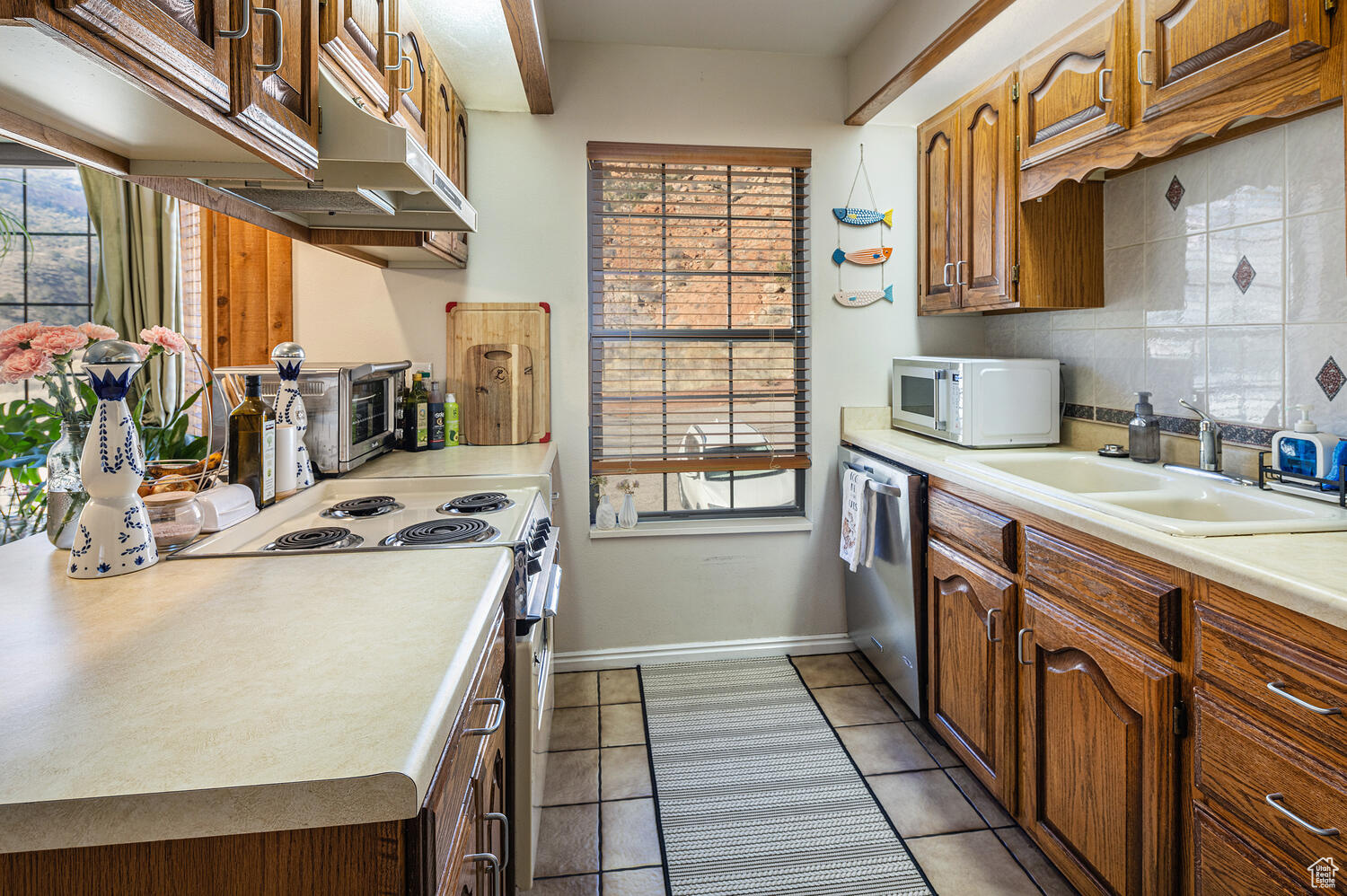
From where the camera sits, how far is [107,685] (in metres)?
0.77

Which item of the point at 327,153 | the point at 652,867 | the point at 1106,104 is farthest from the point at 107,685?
the point at 1106,104

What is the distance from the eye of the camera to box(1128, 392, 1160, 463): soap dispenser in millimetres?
2164

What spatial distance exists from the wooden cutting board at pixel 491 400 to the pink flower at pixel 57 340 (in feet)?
5.40

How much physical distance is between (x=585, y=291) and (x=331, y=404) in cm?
124

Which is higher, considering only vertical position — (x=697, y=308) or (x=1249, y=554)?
(x=697, y=308)

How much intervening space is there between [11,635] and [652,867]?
4.74 ft

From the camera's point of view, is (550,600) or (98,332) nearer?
(98,332)

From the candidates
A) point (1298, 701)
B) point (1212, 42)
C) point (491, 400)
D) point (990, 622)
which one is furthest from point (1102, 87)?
point (491, 400)

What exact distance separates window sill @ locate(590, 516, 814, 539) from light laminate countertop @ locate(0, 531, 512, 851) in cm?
179

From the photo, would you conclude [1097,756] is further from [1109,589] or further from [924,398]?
[924,398]

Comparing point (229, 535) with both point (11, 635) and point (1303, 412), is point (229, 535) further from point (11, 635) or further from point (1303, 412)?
point (1303, 412)

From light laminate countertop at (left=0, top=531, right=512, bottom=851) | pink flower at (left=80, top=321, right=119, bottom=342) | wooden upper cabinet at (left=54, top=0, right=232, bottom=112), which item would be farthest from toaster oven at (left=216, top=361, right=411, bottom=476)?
wooden upper cabinet at (left=54, top=0, right=232, bottom=112)

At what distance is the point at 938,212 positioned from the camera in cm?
289

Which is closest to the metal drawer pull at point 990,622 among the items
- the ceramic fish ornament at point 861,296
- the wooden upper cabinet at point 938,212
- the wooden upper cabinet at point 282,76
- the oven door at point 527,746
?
the oven door at point 527,746
